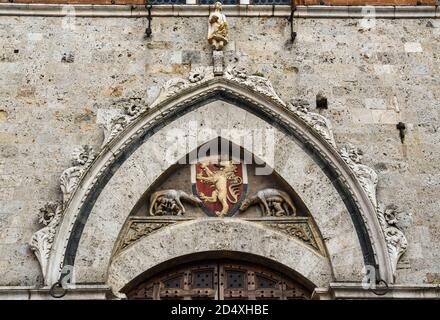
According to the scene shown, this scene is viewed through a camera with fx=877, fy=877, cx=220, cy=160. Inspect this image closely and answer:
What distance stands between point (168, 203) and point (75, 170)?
144cm

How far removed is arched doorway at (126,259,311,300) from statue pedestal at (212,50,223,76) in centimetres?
297

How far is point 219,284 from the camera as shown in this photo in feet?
41.2

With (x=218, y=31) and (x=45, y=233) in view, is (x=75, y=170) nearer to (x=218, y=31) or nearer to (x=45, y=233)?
(x=45, y=233)

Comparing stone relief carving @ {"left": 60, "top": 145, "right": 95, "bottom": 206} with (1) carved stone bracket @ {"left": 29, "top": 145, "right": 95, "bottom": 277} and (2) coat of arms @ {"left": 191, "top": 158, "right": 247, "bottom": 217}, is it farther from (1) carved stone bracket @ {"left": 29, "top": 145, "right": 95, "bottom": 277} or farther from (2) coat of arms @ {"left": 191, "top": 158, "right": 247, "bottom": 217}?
(2) coat of arms @ {"left": 191, "top": 158, "right": 247, "bottom": 217}

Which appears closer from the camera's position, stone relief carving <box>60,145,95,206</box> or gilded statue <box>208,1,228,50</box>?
stone relief carving <box>60,145,95,206</box>

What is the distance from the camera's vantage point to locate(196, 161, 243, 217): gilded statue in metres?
13.1

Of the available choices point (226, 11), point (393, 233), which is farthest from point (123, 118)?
point (393, 233)

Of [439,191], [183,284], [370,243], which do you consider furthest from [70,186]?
[439,191]

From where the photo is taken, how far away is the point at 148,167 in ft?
42.3

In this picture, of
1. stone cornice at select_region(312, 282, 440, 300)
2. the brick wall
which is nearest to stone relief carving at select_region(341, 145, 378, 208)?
stone cornice at select_region(312, 282, 440, 300)

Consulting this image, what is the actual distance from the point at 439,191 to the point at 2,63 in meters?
7.05

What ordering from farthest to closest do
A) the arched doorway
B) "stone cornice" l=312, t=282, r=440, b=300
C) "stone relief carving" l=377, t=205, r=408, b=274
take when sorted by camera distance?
the arched doorway, "stone relief carving" l=377, t=205, r=408, b=274, "stone cornice" l=312, t=282, r=440, b=300

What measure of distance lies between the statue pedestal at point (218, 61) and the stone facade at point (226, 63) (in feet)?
0.42
